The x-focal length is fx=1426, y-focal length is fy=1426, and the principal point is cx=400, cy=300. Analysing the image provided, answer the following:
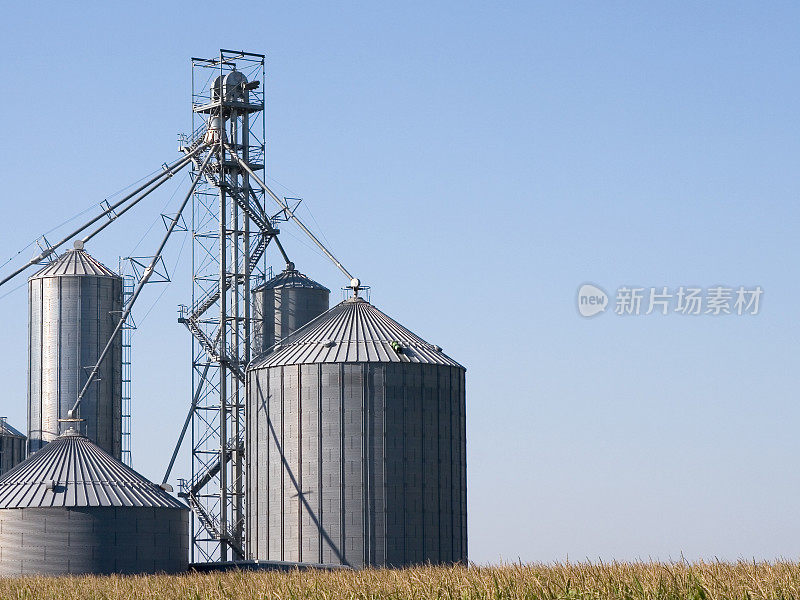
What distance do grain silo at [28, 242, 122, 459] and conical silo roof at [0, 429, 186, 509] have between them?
11.7 m

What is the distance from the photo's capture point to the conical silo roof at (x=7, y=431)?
77.4m

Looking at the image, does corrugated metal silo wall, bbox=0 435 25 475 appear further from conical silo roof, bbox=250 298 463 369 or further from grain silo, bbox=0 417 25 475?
conical silo roof, bbox=250 298 463 369

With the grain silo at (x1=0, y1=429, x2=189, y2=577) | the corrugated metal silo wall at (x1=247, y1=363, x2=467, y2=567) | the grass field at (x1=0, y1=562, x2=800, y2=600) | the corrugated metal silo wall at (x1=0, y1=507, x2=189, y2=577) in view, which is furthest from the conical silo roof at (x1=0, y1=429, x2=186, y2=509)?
the grass field at (x1=0, y1=562, x2=800, y2=600)

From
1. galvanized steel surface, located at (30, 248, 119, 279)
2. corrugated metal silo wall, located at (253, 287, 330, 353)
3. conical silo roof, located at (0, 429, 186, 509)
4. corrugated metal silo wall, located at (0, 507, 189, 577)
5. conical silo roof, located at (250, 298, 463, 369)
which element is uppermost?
galvanized steel surface, located at (30, 248, 119, 279)

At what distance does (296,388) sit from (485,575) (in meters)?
24.7

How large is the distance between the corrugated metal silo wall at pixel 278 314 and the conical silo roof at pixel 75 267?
26.2ft

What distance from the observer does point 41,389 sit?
74688 millimetres

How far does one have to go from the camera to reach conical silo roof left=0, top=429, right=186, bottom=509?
5812cm

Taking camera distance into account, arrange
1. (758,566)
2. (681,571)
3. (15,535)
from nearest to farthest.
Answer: (681,571)
(758,566)
(15,535)

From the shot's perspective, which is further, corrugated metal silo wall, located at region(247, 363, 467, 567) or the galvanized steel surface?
the galvanized steel surface

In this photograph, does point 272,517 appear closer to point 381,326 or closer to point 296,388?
point 296,388

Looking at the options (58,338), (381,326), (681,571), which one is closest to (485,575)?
(681,571)

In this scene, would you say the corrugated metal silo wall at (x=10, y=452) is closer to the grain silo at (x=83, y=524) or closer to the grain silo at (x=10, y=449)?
the grain silo at (x=10, y=449)

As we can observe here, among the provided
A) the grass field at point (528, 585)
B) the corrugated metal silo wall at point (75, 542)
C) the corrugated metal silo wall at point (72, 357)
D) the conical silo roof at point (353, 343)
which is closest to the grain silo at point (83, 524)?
the corrugated metal silo wall at point (75, 542)
